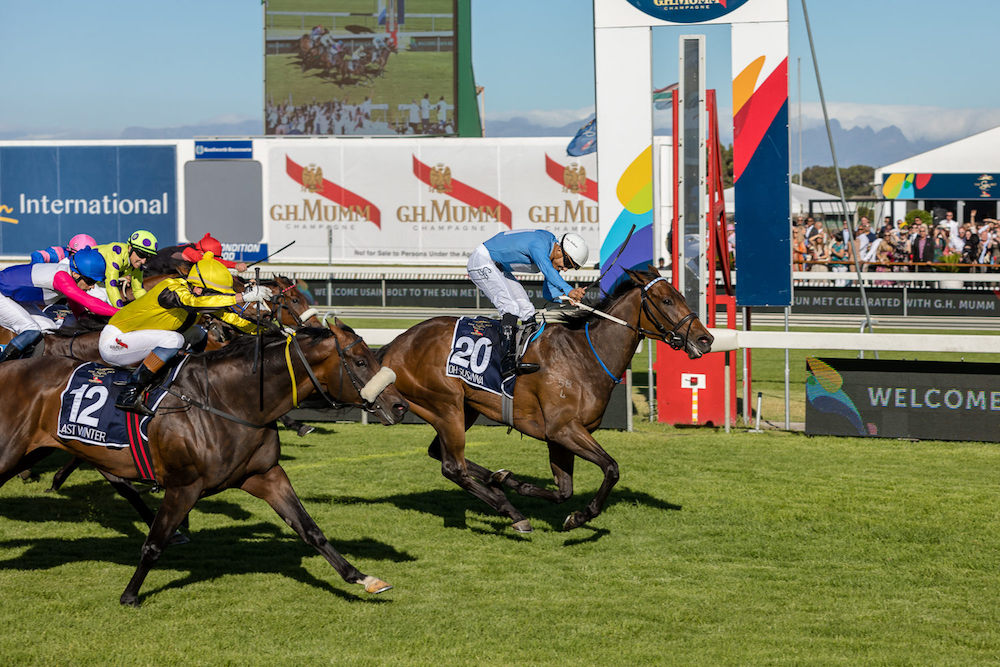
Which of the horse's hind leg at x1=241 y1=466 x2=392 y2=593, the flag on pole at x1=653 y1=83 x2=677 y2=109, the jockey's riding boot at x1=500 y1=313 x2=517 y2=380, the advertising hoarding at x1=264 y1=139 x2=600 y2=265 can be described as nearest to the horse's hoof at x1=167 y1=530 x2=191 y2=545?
the horse's hind leg at x1=241 y1=466 x2=392 y2=593

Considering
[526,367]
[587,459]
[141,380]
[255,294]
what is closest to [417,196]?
[255,294]

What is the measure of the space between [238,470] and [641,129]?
25.0 feet

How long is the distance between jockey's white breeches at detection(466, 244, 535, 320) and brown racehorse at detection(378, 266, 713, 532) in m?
0.25

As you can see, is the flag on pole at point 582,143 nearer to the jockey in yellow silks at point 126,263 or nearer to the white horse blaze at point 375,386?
the jockey in yellow silks at point 126,263

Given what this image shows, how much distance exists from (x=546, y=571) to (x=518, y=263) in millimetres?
2477

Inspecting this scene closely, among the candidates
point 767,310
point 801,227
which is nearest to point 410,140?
point 801,227

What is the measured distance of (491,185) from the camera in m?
31.1

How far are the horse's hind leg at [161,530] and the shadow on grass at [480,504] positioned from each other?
2.50m

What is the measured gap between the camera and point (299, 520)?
6.25 metres

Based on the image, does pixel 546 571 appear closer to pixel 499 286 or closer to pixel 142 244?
pixel 499 286

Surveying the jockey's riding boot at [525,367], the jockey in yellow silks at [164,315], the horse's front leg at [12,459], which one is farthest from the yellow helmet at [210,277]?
the jockey's riding boot at [525,367]

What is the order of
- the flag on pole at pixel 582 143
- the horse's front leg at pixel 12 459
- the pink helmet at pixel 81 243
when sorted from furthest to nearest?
the flag on pole at pixel 582 143 → the pink helmet at pixel 81 243 → the horse's front leg at pixel 12 459

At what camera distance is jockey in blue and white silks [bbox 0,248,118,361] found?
8.12 metres

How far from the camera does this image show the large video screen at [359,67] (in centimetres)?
3769
